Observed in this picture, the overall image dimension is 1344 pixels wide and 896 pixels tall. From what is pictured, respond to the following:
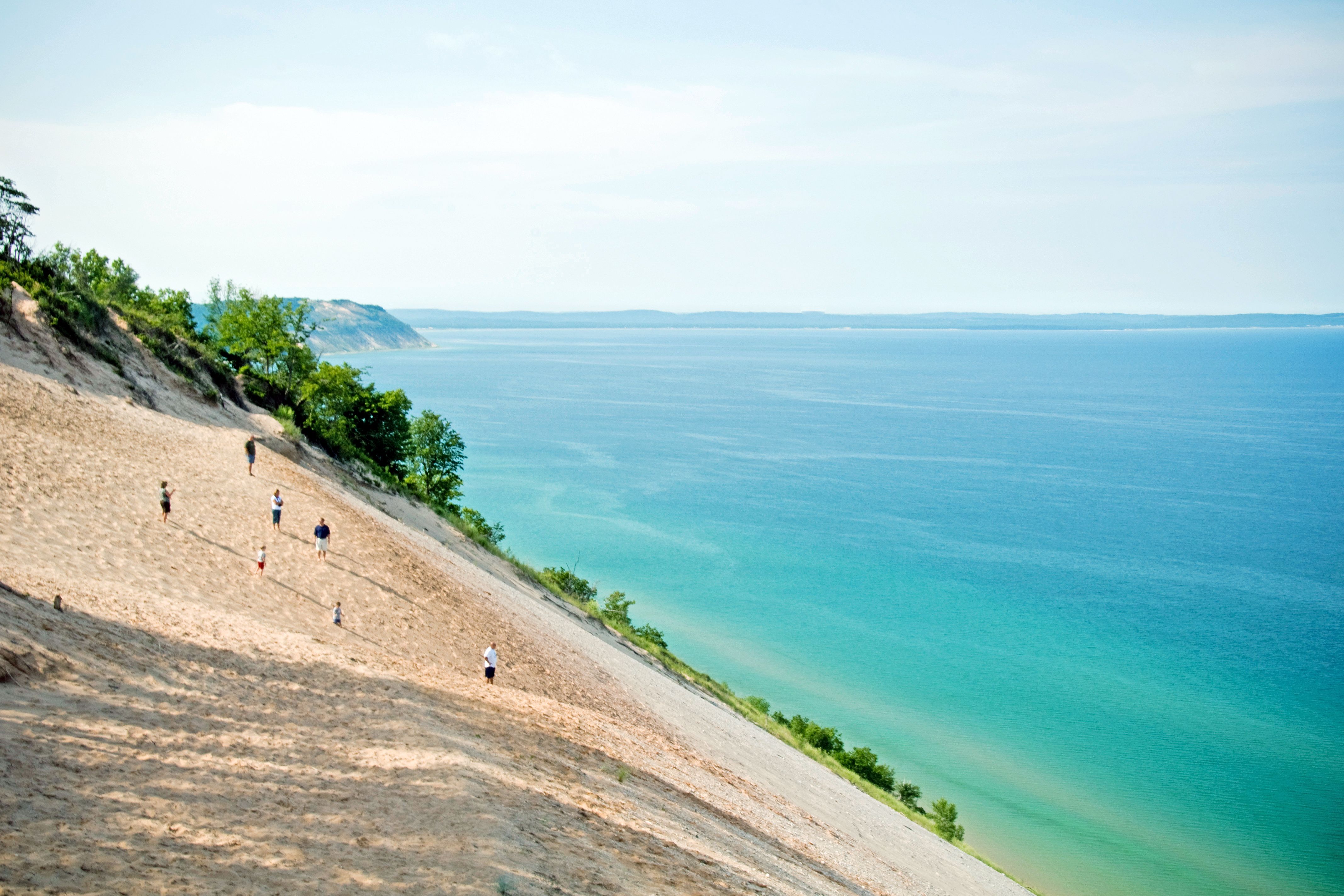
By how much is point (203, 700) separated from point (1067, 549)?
7312cm

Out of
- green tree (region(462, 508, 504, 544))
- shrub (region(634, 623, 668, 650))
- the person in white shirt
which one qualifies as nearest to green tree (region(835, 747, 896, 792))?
shrub (region(634, 623, 668, 650))

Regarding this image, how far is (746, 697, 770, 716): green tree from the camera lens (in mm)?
40675

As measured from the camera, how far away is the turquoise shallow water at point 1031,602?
39062mm

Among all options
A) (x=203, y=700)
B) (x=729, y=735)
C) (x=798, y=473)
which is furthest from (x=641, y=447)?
(x=203, y=700)

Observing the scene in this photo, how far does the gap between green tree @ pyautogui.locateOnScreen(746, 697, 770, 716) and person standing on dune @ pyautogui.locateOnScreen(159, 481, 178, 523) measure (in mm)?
25742

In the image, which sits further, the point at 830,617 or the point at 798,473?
the point at 798,473

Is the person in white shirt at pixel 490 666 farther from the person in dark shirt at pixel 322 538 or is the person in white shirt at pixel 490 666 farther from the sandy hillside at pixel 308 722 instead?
the person in dark shirt at pixel 322 538

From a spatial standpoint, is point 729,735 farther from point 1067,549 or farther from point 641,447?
point 641,447

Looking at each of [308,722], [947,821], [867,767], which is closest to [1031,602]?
[867,767]

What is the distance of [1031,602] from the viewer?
207ft

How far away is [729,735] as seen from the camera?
27.8 meters

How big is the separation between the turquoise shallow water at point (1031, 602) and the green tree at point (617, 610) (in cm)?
540

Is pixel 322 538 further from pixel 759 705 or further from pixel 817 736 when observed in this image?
pixel 759 705

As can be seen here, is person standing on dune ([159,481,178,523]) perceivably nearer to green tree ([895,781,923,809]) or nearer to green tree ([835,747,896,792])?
green tree ([835,747,896,792])
